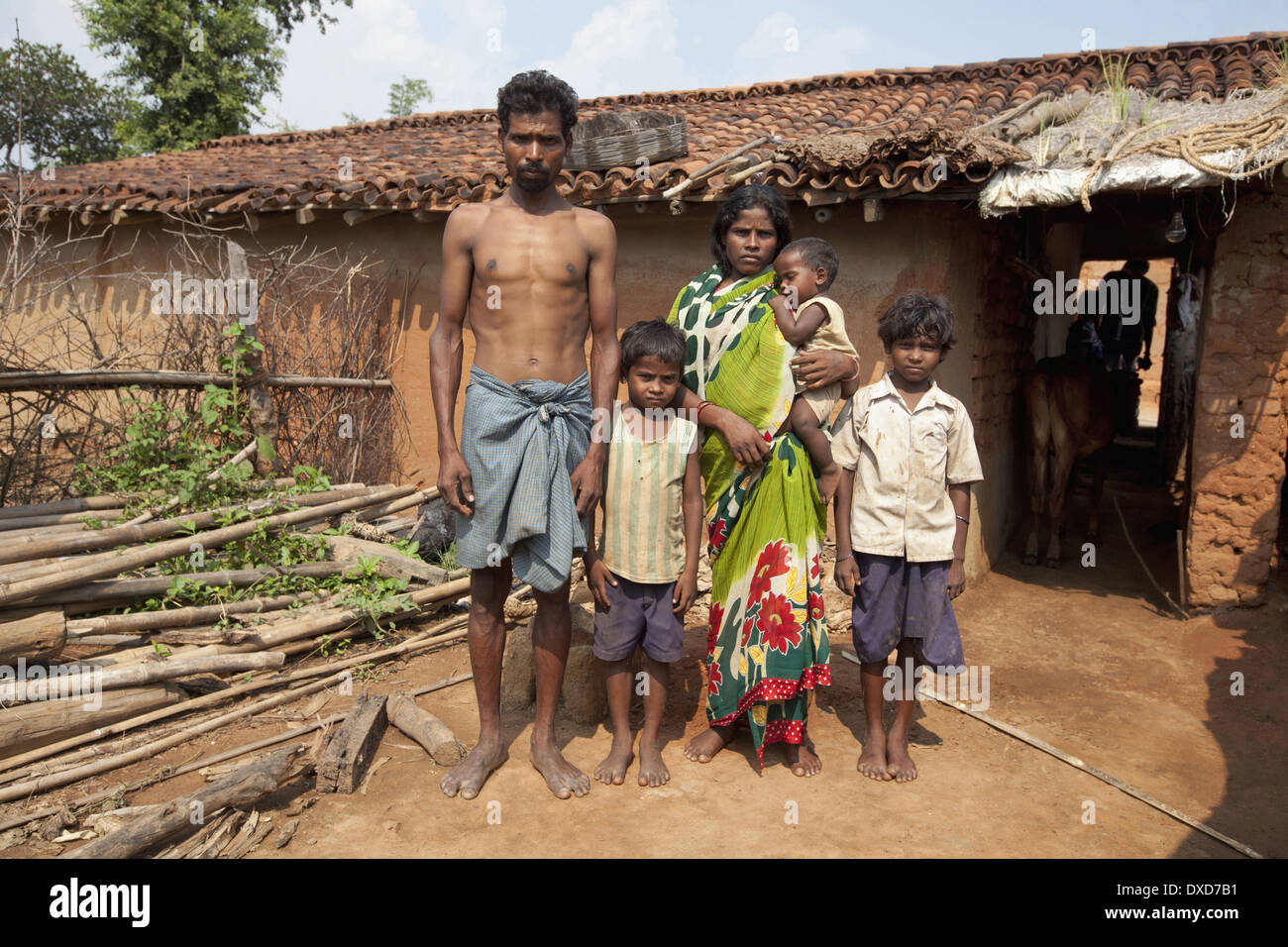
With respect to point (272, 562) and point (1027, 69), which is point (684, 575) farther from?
point (1027, 69)

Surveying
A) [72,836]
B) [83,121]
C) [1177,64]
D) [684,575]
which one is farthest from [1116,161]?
[83,121]

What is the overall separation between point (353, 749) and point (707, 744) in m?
1.29

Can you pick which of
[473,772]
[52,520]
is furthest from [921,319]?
[52,520]

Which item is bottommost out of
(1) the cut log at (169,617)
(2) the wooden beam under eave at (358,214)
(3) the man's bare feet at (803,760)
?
(3) the man's bare feet at (803,760)

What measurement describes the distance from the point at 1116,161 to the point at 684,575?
3.56m

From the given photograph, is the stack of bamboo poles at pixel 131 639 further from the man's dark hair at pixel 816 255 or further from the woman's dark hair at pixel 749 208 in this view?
the man's dark hair at pixel 816 255

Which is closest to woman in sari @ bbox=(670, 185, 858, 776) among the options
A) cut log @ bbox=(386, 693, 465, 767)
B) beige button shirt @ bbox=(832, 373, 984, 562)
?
beige button shirt @ bbox=(832, 373, 984, 562)

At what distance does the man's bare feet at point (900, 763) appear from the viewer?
314cm

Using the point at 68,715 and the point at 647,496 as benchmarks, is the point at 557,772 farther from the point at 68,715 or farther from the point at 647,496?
the point at 68,715

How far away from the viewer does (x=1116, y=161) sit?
184 inches

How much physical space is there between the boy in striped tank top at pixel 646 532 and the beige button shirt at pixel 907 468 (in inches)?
24.4

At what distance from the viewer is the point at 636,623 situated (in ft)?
10.1

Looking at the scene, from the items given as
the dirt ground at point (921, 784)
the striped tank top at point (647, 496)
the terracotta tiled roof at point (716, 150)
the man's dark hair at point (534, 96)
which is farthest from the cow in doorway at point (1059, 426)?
A: the man's dark hair at point (534, 96)

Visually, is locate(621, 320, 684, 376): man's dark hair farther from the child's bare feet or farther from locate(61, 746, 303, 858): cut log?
locate(61, 746, 303, 858): cut log
